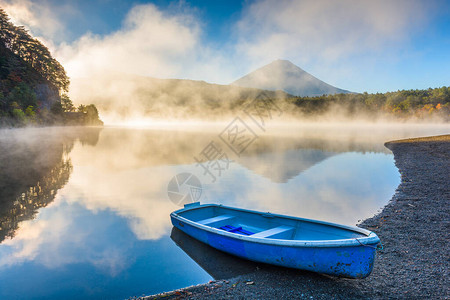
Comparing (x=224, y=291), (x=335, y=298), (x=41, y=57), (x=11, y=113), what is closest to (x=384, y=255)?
(x=335, y=298)

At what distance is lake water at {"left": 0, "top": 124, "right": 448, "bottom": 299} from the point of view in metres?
6.34

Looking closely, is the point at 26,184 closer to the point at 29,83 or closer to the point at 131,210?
the point at 131,210

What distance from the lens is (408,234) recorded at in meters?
7.34

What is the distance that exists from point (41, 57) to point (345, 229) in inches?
4020

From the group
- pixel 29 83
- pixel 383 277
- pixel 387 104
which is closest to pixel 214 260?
pixel 383 277

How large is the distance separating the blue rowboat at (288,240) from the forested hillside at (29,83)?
67.2 meters

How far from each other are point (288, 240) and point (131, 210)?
7733 mm

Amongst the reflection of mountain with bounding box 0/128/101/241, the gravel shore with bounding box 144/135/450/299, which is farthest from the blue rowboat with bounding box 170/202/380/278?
the reflection of mountain with bounding box 0/128/101/241

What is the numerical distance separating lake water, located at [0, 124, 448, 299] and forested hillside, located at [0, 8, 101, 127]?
4917 cm

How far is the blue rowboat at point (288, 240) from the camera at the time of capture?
16.2 feet

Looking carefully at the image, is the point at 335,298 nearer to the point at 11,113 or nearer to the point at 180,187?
the point at 180,187

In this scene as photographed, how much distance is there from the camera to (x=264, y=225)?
25.1ft

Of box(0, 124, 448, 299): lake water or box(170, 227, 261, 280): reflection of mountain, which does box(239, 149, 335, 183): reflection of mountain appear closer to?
box(0, 124, 448, 299): lake water

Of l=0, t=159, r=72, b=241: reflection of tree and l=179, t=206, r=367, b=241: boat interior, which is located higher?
l=179, t=206, r=367, b=241: boat interior
